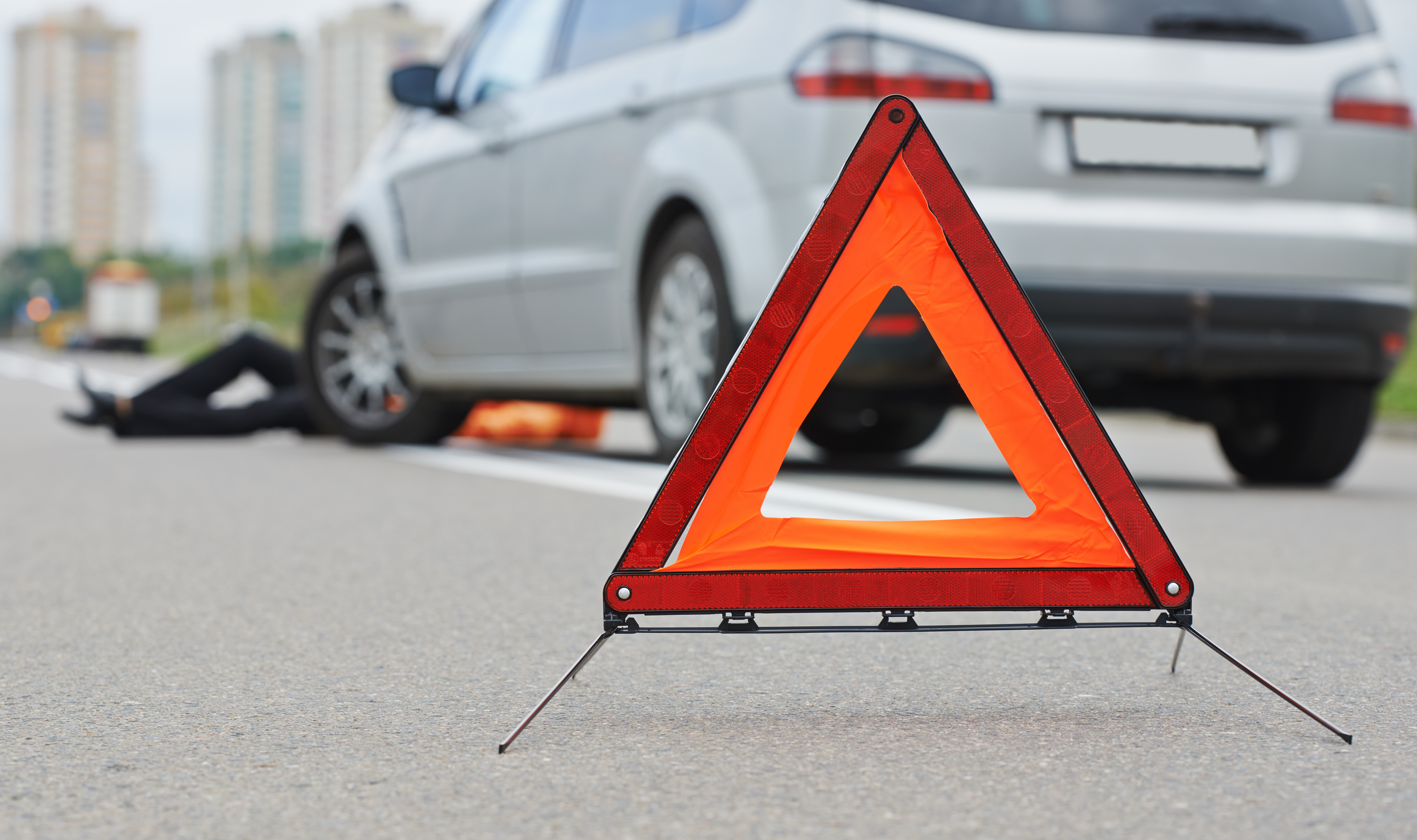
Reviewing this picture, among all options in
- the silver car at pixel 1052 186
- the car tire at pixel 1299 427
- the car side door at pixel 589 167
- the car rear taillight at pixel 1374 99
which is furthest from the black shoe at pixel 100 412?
the car rear taillight at pixel 1374 99

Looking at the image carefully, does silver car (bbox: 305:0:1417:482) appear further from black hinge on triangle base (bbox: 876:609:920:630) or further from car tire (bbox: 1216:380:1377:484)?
black hinge on triangle base (bbox: 876:609:920:630)

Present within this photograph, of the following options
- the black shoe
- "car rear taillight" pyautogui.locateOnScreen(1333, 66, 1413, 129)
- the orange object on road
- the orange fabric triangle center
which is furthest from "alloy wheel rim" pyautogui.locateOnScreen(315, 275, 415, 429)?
the orange fabric triangle center

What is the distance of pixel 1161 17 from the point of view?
627 centimetres

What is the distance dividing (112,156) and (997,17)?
17373cm

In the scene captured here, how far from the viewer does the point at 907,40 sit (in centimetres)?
604

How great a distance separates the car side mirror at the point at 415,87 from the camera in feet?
25.9

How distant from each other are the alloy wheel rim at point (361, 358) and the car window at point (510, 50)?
1298 millimetres

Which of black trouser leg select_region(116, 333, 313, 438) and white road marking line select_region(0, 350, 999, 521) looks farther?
black trouser leg select_region(116, 333, 313, 438)

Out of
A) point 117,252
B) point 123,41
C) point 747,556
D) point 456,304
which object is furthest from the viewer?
point 123,41

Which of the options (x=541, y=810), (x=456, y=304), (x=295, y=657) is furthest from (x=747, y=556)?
(x=456, y=304)

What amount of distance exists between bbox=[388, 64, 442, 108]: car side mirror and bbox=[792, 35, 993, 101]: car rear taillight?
8.09 ft

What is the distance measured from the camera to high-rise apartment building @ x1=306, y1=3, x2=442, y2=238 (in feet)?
453

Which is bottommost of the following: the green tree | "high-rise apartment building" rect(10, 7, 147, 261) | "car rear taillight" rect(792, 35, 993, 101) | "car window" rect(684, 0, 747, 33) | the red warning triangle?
the green tree

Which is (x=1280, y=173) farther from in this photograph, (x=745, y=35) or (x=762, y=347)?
(x=762, y=347)
